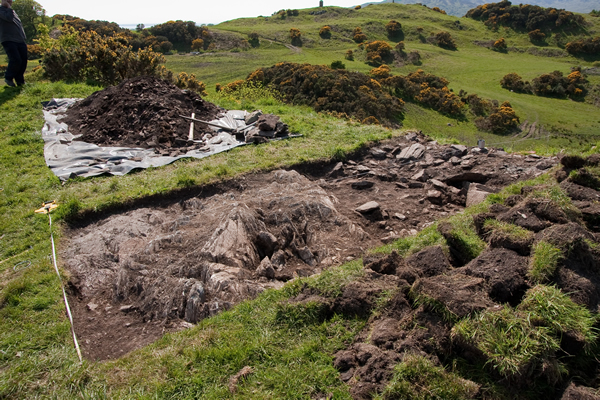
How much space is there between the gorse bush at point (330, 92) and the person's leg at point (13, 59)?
12908 millimetres

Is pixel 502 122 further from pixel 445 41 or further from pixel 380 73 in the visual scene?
pixel 445 41

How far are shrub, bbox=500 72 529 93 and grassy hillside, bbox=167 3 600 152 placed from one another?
977 millimetres

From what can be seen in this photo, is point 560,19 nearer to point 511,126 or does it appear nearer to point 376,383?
point 511,126

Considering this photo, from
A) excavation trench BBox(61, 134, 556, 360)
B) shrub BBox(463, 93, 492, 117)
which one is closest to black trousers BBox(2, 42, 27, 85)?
excavation trench BBox(61, 134, 556, 360)

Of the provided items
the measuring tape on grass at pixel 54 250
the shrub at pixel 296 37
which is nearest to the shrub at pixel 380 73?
the shrub at pixel 296 37

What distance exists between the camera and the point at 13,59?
1194cm

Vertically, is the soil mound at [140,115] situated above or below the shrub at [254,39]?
below

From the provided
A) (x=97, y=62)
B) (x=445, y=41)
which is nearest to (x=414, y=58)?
(x=445, y=41)

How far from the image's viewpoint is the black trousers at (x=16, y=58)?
11586 mm

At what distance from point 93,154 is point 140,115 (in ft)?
7.70

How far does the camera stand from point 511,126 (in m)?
30.7

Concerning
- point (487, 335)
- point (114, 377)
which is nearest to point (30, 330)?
point (114, 377)

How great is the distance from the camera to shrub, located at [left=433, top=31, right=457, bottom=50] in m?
55.4

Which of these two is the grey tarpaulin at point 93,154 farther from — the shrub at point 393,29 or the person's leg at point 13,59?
the shrub at point 393,29
